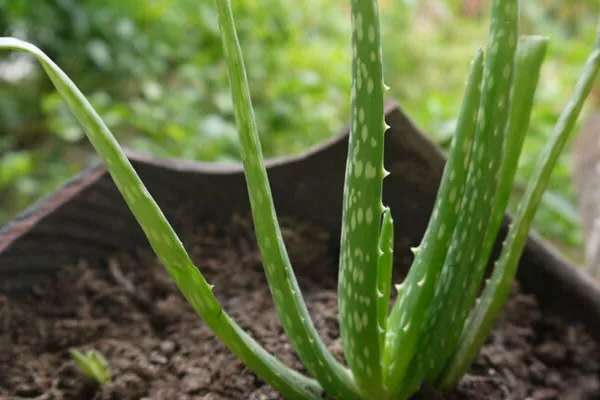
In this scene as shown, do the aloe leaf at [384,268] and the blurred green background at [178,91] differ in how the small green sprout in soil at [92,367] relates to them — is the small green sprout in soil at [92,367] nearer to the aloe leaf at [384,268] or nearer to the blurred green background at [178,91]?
the aloe leaf at [384,268]

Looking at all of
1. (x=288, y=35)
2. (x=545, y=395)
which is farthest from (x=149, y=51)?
(x=545, y=395)

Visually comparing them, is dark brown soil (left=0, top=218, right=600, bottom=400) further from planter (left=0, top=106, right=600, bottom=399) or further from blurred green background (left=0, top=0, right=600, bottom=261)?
blurred green background (left=0, top=0, right=600, bottom=261)

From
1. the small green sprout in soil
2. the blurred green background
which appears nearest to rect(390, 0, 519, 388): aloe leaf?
the small green sprout in soil

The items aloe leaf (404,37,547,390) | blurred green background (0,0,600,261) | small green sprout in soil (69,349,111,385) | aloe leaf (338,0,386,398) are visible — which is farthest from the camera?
blurred green background (0,0,600,261)

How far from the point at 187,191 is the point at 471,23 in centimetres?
187

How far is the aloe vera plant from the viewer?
0.44 meters

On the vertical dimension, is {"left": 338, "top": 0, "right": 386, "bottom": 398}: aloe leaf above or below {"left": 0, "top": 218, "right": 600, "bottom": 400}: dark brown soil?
above

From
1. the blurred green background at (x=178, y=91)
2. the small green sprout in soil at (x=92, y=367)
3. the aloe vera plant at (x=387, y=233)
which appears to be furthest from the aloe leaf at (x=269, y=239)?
the blurred green background at (x=178, y=91)

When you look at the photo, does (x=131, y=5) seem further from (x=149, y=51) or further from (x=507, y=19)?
(x=507, y=19)

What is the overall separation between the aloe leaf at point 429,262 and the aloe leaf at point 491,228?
12 millimetres

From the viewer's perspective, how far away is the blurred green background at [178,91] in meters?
1.25

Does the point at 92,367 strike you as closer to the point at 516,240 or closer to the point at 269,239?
the point at 269,239

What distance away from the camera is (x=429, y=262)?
1.68ft

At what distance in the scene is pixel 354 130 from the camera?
43 cm
